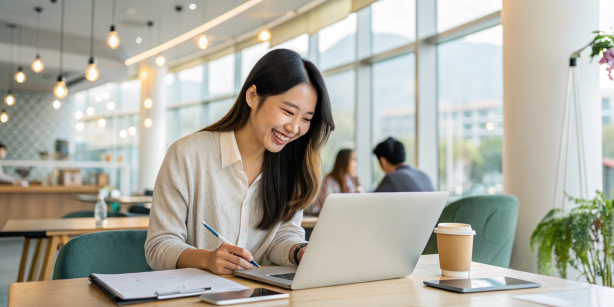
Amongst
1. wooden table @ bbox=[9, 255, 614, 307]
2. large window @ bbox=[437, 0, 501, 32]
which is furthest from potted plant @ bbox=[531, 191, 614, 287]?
large window @ bbox=[437, 0, 501, 32]

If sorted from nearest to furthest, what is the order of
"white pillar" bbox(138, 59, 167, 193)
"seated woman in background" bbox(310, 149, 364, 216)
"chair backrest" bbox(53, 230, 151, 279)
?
"chair backrest" bbox(53, 230, 151, 279) → "seated woman in background" bbox(310, 149, 364, 216) → "white pillar" bbox(138, 59, 167, 193)

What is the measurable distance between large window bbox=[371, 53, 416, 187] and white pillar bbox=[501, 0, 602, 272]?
2.54 metres

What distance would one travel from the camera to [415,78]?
226 inches

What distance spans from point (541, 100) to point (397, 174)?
1.19 meters

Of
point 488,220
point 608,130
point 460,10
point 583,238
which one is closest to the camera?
point 583,238

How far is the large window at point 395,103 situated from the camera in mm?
5922

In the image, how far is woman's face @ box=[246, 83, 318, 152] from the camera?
1528 mm

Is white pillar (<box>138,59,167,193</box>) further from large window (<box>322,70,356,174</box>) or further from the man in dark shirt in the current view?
the man in dark shirt

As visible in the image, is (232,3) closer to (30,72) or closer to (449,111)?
(449,111)

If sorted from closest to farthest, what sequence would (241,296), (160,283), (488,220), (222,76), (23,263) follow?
(241,296), (160,283), (488,220), (23,263), (222,76)


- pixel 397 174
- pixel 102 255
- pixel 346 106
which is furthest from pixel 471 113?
pixel 102 255

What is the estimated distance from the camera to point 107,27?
27.6 feet

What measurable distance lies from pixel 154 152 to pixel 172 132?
4.92 ft

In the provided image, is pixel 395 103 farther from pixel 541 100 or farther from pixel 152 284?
pixel 152 284
